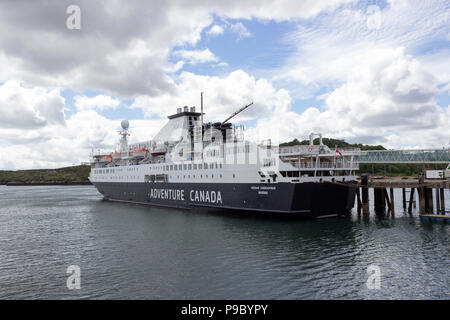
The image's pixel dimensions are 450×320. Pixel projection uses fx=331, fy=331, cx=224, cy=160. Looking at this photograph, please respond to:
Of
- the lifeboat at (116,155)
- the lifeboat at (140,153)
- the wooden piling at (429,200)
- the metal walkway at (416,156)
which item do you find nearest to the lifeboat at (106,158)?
the lifeboat at (116,155)

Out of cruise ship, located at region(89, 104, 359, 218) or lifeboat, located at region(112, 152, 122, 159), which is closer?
cruise ship, located at region(89, 104, 359, 218)

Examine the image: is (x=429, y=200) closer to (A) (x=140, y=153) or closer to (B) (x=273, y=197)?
(B) (x=273, y=197)

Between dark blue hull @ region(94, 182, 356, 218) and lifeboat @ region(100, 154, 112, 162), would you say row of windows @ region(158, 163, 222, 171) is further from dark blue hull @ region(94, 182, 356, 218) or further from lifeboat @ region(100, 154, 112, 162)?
lifeboat @ region(100, 154, 112, 162)

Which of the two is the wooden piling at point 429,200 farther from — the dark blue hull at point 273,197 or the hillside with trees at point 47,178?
the hillside with trees at point 47,178

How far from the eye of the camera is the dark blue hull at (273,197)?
26.8 m

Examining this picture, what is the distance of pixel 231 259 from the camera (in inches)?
702

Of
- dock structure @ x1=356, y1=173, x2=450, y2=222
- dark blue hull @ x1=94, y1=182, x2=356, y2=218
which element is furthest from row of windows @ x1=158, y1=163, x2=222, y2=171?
dock structure @ x1=356, y1=173, x2=450, y2=222

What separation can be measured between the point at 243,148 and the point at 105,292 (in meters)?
18.7

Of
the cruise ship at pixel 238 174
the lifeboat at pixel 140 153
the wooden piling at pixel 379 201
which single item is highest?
the lifeboat at pixel 140 153

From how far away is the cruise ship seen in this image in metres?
27.3

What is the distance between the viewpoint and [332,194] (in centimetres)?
2827

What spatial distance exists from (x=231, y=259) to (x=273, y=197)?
10.6 metres

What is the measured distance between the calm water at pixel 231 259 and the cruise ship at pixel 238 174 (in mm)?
1985
